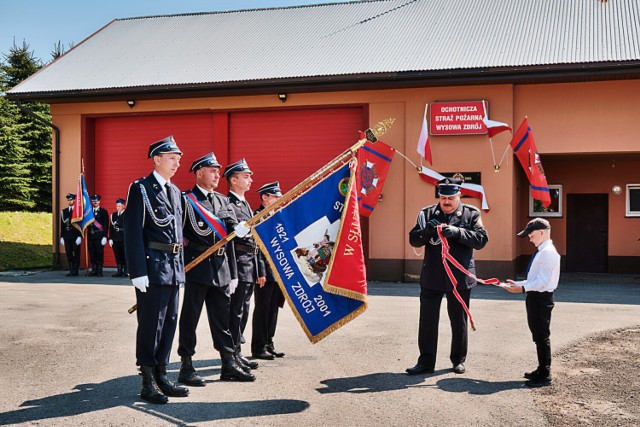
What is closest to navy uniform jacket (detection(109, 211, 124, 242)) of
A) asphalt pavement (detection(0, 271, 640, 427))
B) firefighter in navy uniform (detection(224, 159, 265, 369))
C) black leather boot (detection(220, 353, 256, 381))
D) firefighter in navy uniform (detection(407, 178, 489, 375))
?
asphalt pavement (detection(0, 271, 640, 427))

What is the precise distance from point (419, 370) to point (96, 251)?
473 inches

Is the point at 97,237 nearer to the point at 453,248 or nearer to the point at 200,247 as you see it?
the point at 200,247

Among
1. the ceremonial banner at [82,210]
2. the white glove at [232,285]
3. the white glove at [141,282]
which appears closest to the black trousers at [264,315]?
the white glove at [232,285]

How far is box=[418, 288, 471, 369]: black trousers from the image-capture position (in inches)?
252

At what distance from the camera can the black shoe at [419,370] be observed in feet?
20.6

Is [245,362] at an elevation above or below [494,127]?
below

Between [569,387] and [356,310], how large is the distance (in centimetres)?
205

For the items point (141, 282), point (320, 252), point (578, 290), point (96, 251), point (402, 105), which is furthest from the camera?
point (96, 251)

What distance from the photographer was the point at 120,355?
702cm

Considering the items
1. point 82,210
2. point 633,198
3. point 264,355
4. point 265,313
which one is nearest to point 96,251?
point 82,210

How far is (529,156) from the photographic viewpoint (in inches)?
527

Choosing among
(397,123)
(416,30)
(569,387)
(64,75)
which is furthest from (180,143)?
(569,387)

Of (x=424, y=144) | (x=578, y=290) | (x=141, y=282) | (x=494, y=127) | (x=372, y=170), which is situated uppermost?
(x=494, y=127)

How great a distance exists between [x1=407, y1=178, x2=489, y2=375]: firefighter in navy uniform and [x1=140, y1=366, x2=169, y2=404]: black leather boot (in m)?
2.52
